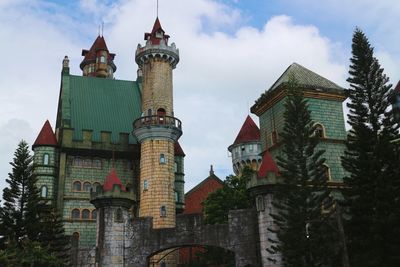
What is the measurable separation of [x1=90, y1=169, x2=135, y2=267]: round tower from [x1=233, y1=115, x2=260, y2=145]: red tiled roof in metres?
22.7

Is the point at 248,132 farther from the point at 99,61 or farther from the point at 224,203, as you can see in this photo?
the point at 224,203

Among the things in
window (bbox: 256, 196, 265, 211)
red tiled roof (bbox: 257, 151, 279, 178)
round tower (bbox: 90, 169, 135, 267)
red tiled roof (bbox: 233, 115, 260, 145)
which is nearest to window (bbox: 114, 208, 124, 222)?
round tower (bbox: 90, 169, 135, 267)

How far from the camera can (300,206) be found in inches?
888

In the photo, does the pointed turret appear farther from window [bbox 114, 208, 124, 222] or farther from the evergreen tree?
the evergreen tree

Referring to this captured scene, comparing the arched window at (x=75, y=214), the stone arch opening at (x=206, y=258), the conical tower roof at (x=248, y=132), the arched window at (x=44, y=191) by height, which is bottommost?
the stone arch opening at (x=206, y=258)

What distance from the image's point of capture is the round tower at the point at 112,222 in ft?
88.4

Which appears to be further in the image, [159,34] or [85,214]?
[159,34]

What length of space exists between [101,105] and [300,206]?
23.6m

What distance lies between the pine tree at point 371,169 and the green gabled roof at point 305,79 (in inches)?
221

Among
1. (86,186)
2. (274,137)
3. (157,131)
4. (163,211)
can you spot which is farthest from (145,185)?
(274,137)

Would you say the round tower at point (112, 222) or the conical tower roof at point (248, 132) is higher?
the conical tower roof at point (248, 132)

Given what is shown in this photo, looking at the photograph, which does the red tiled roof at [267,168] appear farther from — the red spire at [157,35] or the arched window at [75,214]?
the arched window at [75,214]

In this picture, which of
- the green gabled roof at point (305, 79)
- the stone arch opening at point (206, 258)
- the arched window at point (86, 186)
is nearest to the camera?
the stone arch opening at point (206, 258)

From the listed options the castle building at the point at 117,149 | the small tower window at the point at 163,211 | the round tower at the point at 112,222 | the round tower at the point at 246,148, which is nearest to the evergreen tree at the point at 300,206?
the round tower at the point at 112,222
